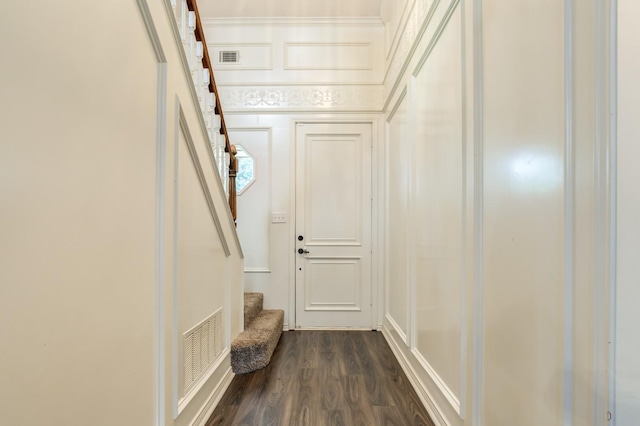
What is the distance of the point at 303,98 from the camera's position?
372 centimetres

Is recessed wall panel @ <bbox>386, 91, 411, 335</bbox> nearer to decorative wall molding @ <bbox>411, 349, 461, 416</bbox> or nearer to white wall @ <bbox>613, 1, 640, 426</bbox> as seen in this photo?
decorative wall molding @ <bbox>411, 349, 461, 416</bbox>

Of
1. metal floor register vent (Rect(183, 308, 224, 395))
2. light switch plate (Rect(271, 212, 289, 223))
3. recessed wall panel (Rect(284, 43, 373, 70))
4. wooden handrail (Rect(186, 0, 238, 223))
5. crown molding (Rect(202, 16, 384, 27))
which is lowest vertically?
metal floor register vent (Rect(183, 308, 224, 395))

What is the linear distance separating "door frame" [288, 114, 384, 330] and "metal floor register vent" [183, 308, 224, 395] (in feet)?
4.70

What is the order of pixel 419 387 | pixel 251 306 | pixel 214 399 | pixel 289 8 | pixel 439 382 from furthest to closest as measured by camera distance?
pixel 289 8 → pixel 251 306 → pixel 419 387 → pixel 214 399 → pixel 439 382

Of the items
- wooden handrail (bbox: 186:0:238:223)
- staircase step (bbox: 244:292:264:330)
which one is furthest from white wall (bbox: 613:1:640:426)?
staircase step (bbox: 244:292:264:330)

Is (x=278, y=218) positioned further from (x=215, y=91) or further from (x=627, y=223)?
(x=627, y=223)

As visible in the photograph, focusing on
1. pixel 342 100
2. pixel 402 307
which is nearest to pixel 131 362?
pixel 402 307

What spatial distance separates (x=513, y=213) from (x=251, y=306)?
8.28 ft

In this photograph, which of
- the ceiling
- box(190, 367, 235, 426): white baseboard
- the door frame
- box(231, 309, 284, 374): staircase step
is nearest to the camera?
box(190, 367, 235, 426): white baseboard

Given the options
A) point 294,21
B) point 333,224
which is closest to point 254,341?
point 333,224

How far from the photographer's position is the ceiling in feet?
11.5

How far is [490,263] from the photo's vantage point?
4.33 feet

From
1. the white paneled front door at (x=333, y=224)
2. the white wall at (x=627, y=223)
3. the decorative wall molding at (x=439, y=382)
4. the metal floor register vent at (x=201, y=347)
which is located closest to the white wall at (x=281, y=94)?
the white paneled front door at (x=333, y=224)

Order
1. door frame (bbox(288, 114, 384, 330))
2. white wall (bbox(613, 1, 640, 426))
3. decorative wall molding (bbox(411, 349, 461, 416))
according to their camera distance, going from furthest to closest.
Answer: door frame (bbox(288, 114, 384, 330)) → decorative wall molding (bbox(411, 349, 461, 416)) → white wall (bbox(613, 1, 640, 426))
